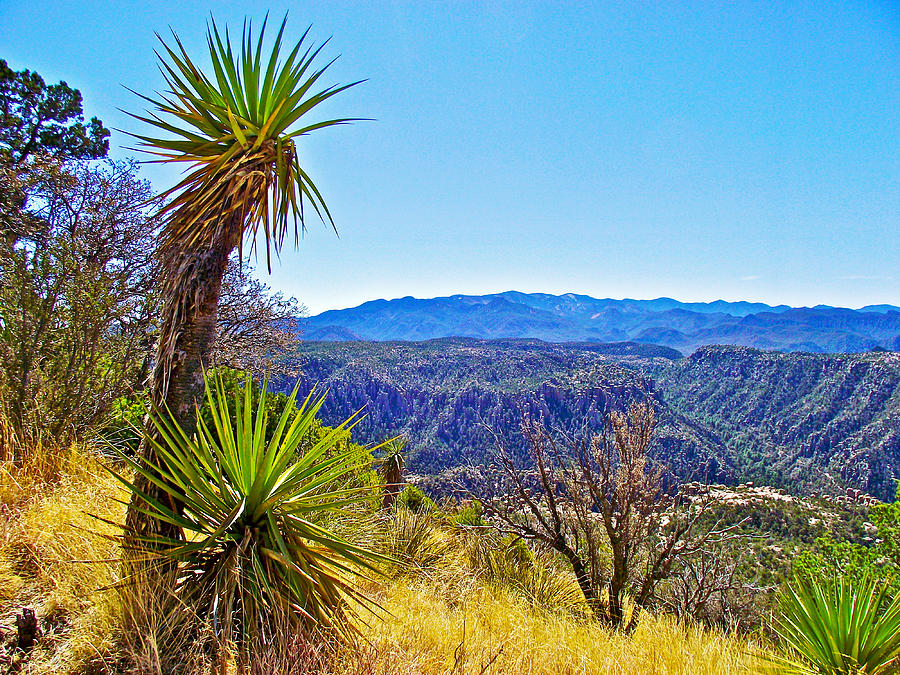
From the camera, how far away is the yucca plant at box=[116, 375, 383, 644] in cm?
232

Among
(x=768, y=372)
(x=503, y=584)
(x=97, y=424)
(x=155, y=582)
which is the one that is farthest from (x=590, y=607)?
(x=768, y=372)

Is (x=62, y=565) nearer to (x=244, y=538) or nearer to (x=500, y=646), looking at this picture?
(x=244, y=538)

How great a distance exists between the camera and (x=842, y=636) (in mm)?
3598

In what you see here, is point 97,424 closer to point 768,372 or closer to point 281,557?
point 281,557

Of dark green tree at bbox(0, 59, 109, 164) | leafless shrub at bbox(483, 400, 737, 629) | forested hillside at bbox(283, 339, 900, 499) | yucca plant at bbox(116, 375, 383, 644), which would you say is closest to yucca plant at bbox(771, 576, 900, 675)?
leafless shrub at bbox(483, 400, 737, 629)

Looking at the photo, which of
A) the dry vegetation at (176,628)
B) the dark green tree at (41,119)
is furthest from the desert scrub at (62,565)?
the dark green tree at (41,119)

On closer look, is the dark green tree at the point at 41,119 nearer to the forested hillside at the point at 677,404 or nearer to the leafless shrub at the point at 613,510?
the leafless shrub at the point at 613,510

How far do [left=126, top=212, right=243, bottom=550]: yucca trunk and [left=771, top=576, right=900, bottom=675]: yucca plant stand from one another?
4.87 m

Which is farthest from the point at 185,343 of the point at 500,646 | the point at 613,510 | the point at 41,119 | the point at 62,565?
the point at 41,119

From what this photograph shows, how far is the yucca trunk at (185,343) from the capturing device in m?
2.72

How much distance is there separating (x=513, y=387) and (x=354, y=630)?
318 ft

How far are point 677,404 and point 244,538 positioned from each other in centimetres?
15343

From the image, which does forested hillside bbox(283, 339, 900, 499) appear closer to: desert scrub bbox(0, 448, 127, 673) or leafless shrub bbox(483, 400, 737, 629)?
leafless shrub bbox(483, 400, 737, 629)

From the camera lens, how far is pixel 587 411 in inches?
3317
